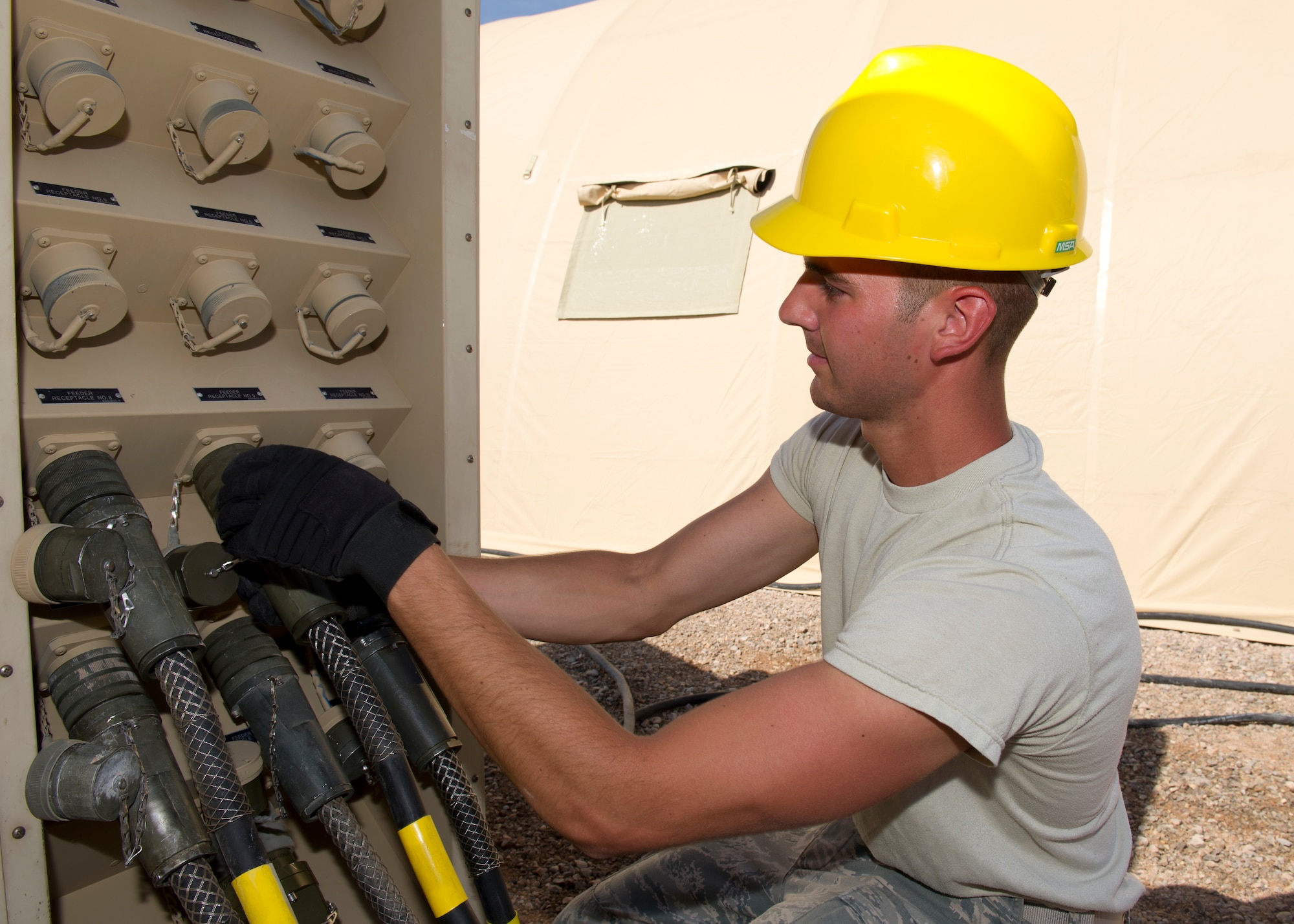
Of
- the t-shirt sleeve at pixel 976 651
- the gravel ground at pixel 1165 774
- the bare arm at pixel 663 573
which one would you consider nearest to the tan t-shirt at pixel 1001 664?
the t-shirt sleeve at pixel 976 651

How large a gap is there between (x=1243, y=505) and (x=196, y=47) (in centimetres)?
435

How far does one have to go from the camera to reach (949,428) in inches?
53.1

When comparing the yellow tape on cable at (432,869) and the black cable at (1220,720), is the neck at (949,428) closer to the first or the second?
the yellow tape on cable at (432,869)

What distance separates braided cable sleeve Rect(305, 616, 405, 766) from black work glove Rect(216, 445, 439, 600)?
0.22 meters

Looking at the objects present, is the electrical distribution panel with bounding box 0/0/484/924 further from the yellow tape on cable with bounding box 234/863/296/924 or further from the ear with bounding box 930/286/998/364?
the ear with bounding box 930/286/998/364

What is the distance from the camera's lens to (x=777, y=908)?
1.35m

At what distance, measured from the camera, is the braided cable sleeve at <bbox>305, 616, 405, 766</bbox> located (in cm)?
138

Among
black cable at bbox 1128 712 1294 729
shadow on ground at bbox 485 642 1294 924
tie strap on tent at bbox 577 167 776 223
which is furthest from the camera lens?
tie strap on tent at bbox 577 167 776 223

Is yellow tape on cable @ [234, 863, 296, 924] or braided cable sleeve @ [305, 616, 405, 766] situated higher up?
braided cable sleeve @ [305, 616, 405, 766]

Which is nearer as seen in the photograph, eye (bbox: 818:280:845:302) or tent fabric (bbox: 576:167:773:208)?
eye (bbox: 818:280:845:302)

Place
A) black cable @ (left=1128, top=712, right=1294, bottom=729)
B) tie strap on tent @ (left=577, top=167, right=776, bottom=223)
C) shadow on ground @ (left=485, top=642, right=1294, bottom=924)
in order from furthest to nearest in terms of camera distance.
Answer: tie strap on tent @ (left=577, top=167, right=776, bottom=223) → black cable @ (left=1128, top=712, right=1294, bottom=729) → shadow on ground @ (left=485, top=642, right=1294, bottom=924)

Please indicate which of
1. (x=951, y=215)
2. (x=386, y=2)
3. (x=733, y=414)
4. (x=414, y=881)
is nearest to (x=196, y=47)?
(x=386, y=2)

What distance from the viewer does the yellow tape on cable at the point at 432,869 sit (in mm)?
1359

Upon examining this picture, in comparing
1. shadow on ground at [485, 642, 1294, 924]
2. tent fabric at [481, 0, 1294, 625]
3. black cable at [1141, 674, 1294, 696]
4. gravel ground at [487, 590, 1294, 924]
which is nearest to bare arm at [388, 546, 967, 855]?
shadow on ground at [485, 642, 1294, 924]
